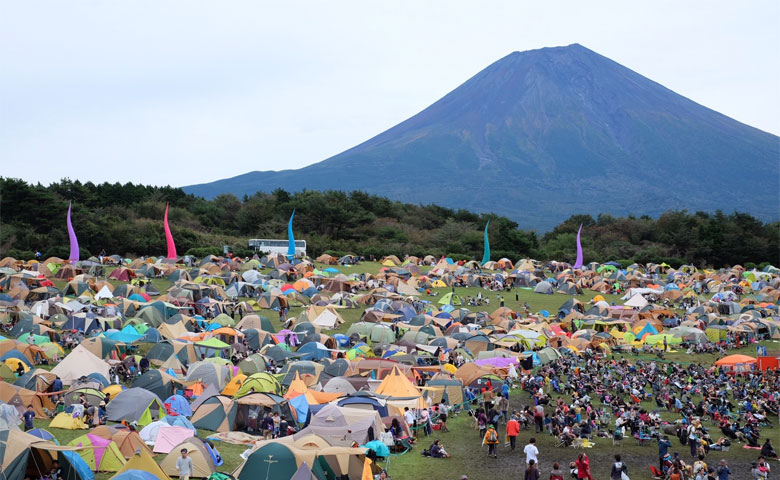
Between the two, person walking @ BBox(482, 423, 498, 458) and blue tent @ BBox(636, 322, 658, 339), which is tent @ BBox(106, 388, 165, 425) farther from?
blue tent @ BBox(636, 322, 658, 339)

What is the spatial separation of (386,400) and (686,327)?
48.9 feet

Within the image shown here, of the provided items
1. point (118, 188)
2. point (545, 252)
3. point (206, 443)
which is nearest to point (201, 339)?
point (206, 443)

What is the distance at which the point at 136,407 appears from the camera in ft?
48.0

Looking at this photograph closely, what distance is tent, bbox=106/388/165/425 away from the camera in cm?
1452

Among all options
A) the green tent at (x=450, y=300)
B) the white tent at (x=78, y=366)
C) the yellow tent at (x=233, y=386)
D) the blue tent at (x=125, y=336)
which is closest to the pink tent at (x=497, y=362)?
the yellow tent at (x=233, y=386)

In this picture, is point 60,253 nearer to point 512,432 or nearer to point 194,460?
point 194,460

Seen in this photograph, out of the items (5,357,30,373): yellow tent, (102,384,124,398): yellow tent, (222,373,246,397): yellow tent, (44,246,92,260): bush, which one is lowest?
(222,373,246,397): yellow tent

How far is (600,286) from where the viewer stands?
42250 mm

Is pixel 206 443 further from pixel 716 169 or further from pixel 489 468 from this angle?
pixel 716 169

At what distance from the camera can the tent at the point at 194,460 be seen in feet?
37.2

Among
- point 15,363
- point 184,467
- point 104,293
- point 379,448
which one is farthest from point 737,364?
point 104,293

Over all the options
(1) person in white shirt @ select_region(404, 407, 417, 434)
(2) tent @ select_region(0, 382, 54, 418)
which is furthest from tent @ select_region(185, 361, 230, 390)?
(1) person in white shirt @ select_region(404, 407, 417, 434)

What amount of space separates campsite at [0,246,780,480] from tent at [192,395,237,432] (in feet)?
0.09

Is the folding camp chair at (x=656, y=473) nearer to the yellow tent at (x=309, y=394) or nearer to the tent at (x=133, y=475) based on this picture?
the yellow tent at (x=309, y=394)
